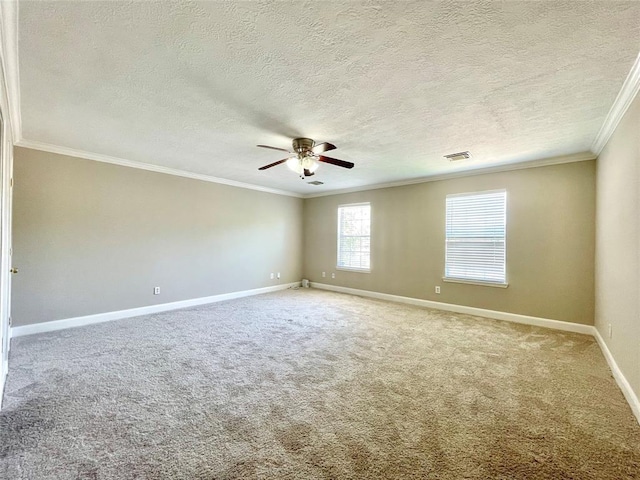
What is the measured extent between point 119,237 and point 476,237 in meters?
6.05

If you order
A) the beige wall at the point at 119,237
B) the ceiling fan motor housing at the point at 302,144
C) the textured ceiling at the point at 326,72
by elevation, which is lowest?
the beige wall at the point at 119,237

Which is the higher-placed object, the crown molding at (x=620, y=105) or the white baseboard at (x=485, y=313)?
the crown molding at (x=620, y=105)

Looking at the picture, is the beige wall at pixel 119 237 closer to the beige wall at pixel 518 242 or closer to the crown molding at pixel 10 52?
the crown molding at pixel 10 52

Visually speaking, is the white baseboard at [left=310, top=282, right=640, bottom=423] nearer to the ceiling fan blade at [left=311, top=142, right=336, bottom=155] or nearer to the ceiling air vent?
the ceiling air vent

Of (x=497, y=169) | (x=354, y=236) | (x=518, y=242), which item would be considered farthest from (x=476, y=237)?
(x=354, y=236)

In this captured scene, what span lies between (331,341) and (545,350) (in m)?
2.59

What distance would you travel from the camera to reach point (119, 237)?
4.67 metres

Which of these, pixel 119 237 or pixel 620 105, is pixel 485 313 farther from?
pixel 119 237

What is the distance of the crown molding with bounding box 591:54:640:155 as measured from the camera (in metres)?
2.15

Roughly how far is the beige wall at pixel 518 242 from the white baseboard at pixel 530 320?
0.27ft

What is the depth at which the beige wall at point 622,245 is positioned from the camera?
2324 mm

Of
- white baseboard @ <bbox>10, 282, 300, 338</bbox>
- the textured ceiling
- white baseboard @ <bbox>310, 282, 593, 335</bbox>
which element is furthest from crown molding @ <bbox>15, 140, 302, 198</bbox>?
white baseboard @ <bbox>310, 282, 593, 335</bbox>

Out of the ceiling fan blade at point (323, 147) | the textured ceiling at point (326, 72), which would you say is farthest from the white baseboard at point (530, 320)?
the ceiling fan blade at point (323, 147)

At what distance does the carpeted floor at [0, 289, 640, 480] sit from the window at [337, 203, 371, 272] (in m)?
2.90
